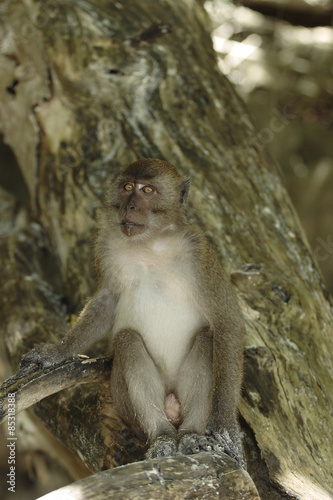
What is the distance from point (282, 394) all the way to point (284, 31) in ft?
30.1

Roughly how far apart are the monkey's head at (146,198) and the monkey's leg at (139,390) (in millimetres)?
709

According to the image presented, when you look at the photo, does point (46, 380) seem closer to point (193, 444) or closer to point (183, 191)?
point (193, 444)

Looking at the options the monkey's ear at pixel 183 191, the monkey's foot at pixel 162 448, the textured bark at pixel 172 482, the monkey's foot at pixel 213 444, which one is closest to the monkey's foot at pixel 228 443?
the monkey's foot at pixel 213 444

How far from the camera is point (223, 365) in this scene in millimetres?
3506

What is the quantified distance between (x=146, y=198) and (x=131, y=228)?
24cm

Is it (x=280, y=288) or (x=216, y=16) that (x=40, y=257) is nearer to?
(x=280, y=288)

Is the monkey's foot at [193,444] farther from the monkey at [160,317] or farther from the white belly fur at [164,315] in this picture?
the white belly fur at [164,315]

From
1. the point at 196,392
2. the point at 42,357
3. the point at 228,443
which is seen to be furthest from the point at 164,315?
the point at 228,443

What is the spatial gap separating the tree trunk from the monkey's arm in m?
0.33

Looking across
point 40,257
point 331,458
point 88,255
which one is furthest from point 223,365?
point 40,257

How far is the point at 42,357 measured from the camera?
3662 millimetres

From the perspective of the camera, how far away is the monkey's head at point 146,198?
367cm

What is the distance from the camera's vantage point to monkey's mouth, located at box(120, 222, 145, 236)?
3.64 meters

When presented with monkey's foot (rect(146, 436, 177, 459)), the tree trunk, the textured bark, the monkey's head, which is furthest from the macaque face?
the textured bark
